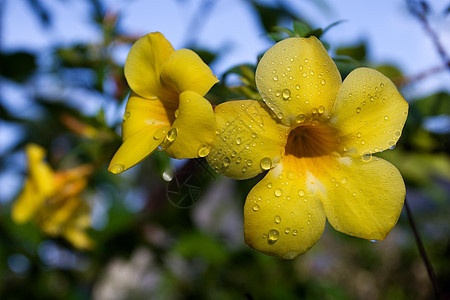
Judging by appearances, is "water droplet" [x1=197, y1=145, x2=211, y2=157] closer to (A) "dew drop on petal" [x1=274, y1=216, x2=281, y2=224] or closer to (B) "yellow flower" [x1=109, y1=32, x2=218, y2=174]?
(B) "yellow flower" [x1=109, y1=32, x2=218, y2=174]

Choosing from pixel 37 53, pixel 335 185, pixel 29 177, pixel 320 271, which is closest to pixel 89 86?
pixel 37 53

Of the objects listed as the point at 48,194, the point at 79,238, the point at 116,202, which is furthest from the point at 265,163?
the point at 116,202

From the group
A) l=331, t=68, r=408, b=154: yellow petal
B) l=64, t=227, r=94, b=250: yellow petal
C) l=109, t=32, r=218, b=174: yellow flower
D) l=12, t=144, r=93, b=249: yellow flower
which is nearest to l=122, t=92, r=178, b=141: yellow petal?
l=109, t=32, r=218, b=174: yellow flower

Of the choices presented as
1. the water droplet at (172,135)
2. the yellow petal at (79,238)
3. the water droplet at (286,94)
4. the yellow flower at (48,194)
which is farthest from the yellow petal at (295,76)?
the yellow petal at (79,238)

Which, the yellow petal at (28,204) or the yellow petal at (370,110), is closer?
the yellow petal at (370,110)

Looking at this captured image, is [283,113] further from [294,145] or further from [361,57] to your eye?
[361,57]

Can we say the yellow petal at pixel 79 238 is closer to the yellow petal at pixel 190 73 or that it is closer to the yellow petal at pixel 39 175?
the yellow petal at pixel 39 175

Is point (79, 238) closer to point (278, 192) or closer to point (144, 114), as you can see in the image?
point (144, 114)
